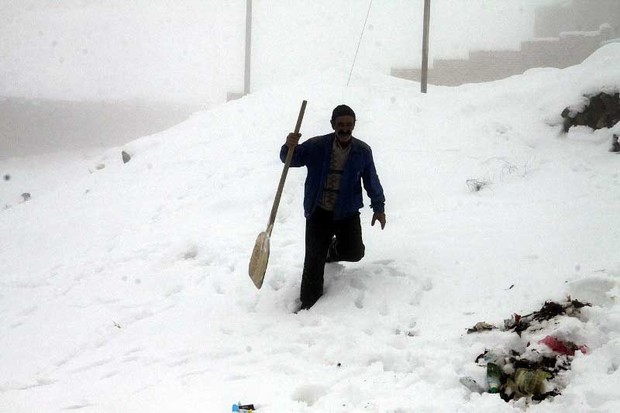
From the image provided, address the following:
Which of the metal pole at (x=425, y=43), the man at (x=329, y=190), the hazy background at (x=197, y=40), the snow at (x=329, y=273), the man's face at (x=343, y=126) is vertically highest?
the hazy background at (x=197, y=40)

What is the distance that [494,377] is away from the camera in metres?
3.40

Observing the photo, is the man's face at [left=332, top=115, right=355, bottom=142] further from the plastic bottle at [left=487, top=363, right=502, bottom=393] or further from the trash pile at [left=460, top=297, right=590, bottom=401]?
the plastic bottle at [left=487, top=363, right=502, bottom=393]

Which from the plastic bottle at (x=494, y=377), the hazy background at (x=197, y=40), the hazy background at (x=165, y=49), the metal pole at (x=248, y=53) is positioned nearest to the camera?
the plastic bottle at (x=494, y=377)

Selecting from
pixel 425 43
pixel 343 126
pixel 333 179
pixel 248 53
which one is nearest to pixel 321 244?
pixel 333 179

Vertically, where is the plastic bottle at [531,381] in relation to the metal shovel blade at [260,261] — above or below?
below

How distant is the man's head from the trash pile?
7.42ft

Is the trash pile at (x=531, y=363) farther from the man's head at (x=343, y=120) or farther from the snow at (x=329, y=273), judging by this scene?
the man's head at (x=343, y=120)

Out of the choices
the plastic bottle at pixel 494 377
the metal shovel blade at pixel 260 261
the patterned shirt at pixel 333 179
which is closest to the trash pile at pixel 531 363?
the plastic bottle at pixel 494 377

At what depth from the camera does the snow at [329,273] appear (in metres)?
3.69

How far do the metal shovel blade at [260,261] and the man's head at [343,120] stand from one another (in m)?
1.32

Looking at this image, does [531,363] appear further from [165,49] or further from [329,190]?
[165,49]

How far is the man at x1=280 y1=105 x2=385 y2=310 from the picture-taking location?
478 centimetres

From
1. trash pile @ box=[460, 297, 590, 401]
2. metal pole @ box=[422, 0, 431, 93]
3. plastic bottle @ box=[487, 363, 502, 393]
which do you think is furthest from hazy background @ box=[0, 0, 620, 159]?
plastic bottle @ box=[487, 363, 502, 393]

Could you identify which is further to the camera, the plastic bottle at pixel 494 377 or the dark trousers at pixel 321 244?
the dark trousers at pixel 321 244
